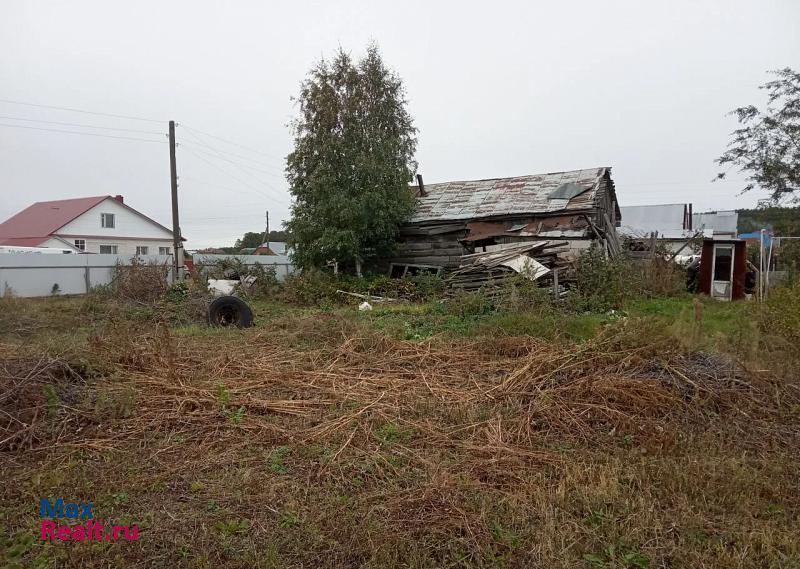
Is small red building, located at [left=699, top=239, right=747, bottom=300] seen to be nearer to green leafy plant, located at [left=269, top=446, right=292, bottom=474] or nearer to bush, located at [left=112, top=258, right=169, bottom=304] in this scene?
green leafy plant, located at [left=269, top=446, right=292, bottom=474]

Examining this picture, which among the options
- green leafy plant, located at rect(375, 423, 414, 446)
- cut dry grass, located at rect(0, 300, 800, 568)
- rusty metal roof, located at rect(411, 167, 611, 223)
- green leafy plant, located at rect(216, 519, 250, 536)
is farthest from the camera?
rusty metal roof, located at rect(411, 167, 611, 223)

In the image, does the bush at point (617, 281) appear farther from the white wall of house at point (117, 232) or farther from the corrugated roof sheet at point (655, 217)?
the white wall of house at point (117, 232)

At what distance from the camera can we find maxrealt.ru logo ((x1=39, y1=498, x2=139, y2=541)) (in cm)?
298

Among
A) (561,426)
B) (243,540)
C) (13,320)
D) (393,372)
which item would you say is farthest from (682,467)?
(13,320)

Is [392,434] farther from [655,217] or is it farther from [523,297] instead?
[655,217]

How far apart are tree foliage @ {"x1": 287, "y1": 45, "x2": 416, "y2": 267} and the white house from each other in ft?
79.6

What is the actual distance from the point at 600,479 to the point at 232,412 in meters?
3.55

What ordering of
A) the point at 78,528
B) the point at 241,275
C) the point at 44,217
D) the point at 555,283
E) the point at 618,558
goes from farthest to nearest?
the point at 44,217
the point at 241,275
the point at 555,283
the point at 78,528
the point at 618,558

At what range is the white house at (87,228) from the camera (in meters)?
34.5

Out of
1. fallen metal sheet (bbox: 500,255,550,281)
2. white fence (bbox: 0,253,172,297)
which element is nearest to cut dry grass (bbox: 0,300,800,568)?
fallen metal sheet (bbox: 500,255,550,281)

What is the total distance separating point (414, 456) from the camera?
4.12 metres

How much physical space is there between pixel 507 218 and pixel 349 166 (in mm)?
5520

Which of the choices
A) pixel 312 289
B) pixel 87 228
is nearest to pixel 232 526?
pixel 312 289

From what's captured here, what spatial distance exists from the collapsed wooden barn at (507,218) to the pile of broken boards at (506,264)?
0.68 m
